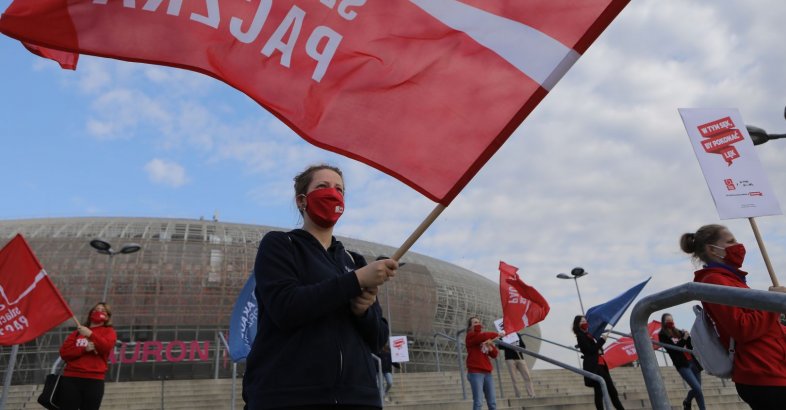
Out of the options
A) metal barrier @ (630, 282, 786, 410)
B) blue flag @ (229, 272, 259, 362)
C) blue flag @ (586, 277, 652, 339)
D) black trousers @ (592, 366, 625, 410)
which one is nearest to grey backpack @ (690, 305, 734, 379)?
metal barrier @ (630, 282, 786, 410)

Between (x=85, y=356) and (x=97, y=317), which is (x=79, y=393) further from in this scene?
(x=97, y=317)

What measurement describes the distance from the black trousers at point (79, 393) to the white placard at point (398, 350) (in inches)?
533

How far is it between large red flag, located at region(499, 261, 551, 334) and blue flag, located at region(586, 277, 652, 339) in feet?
4.41

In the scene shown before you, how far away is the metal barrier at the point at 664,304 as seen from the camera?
1.80 meters

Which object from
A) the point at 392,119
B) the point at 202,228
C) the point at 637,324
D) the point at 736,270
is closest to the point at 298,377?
the point at 392,119

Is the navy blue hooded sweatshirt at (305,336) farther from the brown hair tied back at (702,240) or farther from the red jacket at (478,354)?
the red jacket at (478,354)

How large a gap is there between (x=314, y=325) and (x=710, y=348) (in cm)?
240

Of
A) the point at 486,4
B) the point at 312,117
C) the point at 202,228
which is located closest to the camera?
the point at 486,4

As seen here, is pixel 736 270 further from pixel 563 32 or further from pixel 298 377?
pixel 298 377

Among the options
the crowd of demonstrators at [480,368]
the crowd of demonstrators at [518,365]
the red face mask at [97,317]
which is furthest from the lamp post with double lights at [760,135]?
the red face mask at [97,317]

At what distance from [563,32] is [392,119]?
720 mm

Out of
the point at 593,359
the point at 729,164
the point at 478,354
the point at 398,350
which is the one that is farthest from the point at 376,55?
the point at 398,350

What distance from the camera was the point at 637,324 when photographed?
208 cm

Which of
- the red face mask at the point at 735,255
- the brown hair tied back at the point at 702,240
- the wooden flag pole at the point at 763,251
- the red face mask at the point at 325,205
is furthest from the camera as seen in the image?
the wooden flag pole at the point at 763,251
